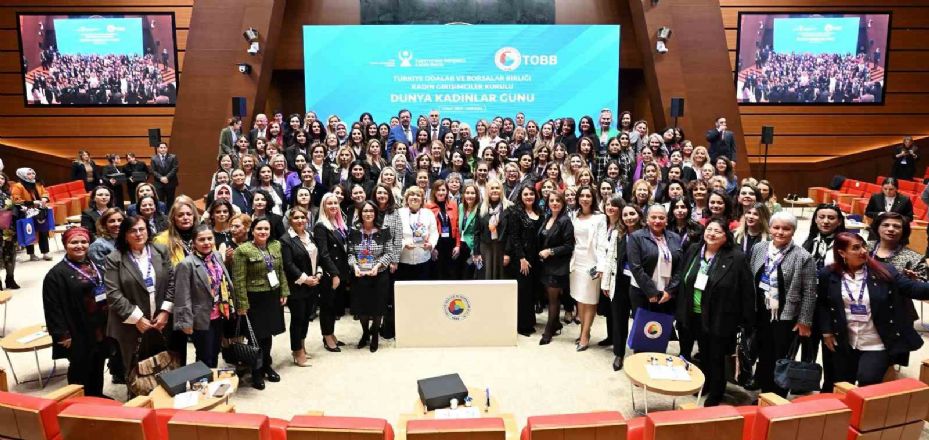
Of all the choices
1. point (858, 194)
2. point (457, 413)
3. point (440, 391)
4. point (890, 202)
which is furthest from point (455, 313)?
point (858, 194)

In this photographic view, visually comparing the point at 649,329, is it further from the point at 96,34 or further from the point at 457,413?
the point at 96,34

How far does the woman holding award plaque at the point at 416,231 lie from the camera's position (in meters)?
5.82

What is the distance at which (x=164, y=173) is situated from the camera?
10.5m

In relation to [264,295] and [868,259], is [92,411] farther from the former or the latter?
[868,259]

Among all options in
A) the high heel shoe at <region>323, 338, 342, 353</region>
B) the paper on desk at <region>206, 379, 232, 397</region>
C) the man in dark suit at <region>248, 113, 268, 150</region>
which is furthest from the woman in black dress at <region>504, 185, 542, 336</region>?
the man in dark suit at <region>248, 113, 268, 150</region>

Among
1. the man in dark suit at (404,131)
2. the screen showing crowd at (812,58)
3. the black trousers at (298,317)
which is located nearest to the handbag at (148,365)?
the black trousers at (298,317)

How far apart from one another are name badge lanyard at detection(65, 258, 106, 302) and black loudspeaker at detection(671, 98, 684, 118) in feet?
31.1

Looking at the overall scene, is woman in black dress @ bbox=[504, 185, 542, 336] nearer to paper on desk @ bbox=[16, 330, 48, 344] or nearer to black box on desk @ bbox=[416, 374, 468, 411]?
black box on desk @ bbox=[416, 374, 468, 411]

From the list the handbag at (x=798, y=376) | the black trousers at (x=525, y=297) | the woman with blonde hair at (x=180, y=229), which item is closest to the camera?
the handbag at (x=798, y=376)

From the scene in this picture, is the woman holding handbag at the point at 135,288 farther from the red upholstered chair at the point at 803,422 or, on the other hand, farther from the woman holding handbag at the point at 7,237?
the woman holding handbag at the point at 7,237

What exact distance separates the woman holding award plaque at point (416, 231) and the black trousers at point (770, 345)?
282cm

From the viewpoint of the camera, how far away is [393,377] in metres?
5.17

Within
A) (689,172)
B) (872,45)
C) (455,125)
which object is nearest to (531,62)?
(455,125)

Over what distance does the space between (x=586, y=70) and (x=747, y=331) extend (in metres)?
8.81
